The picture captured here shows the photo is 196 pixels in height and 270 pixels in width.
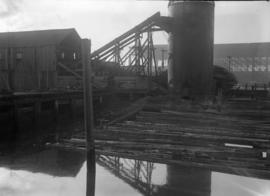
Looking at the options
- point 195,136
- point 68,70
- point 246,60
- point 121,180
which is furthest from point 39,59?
point 246,60

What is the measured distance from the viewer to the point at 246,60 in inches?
1848

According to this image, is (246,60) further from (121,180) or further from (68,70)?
(121,180)

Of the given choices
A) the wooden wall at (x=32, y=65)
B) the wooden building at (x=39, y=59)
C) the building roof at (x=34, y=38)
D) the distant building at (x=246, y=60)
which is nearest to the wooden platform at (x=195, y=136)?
the wooden building at (x=39, y=59)

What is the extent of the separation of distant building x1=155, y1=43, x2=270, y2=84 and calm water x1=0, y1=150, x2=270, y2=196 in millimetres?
38614

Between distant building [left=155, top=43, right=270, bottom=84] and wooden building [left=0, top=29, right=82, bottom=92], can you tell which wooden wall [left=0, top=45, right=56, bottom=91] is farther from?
distant building [left=155, top=43, right=270, bottom=84]

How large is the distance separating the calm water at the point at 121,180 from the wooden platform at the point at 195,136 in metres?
0.40

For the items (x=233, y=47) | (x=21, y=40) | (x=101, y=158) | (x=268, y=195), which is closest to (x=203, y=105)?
(x=101, y=158)

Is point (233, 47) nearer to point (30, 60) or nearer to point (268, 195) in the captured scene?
point (30, 60)

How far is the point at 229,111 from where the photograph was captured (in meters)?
12.1

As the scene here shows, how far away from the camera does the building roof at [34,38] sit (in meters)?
28.0

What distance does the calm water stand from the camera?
6383 millimetres

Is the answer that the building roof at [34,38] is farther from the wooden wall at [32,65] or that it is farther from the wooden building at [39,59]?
the wooden wall at [32,65]

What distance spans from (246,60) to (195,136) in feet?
133

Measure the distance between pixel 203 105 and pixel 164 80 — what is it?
6.40 m
